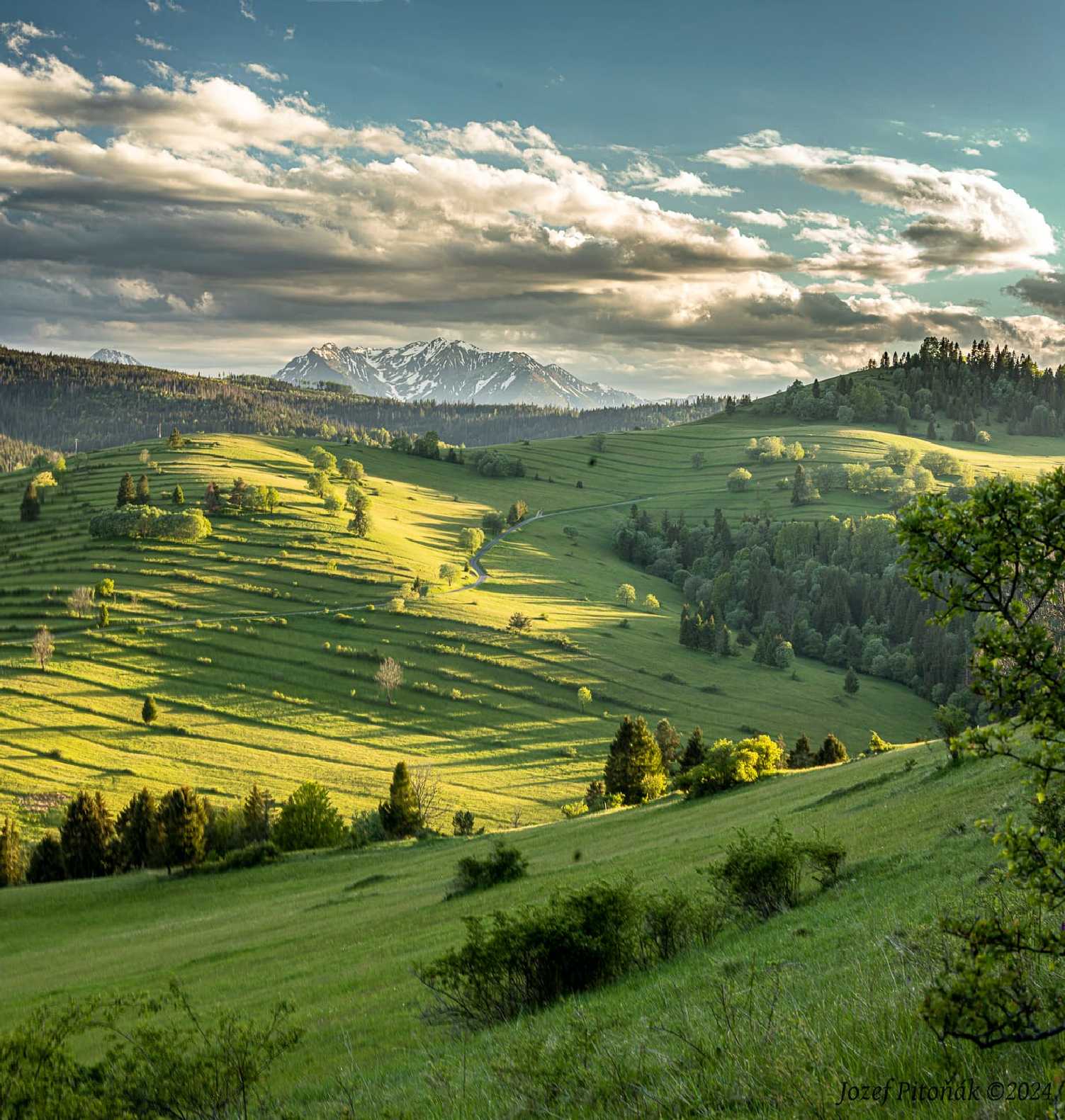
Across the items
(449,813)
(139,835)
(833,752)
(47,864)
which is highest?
(833,752)

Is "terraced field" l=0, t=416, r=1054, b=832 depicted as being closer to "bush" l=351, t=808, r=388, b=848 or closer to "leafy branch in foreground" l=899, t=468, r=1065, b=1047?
"bush" l=351, t=808, r=388, b=848

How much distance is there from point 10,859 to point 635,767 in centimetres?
6229

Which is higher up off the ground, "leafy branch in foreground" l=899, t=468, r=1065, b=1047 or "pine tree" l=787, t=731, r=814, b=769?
"leafy branch in foreground" l=899, t=468, r=1065, b=1047

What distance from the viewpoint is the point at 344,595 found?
184 m

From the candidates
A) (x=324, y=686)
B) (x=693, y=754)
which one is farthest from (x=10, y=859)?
(x=324, y=686)

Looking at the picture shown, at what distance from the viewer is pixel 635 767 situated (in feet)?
299

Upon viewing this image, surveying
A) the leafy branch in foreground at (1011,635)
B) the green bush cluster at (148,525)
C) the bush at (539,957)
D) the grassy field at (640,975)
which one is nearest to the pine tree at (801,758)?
the grassy field at (640,975)

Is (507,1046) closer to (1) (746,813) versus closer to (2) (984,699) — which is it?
(2) (984,699)

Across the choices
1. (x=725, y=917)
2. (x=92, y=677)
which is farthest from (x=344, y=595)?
(x=725, y=917)

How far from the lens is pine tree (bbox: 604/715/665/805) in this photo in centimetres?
9094

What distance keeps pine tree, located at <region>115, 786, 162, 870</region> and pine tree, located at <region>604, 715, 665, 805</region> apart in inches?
1845

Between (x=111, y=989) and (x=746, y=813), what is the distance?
30.3m

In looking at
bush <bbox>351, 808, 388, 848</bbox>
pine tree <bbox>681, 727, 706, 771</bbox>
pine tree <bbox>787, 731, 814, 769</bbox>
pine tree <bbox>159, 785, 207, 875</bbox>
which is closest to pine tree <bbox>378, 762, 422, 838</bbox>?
bush <bbox>351, 808, 388, 848</bbox>

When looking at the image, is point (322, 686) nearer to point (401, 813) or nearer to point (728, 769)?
point (401, 813)
